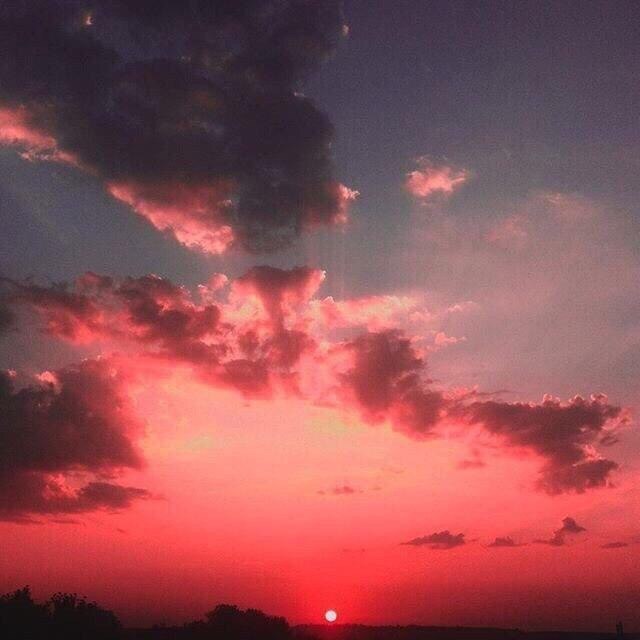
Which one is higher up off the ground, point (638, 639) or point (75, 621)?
point (75, 621)

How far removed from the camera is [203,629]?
94875 millimetres

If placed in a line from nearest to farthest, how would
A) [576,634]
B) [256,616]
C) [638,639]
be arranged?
[638,639]
[256,616]
[576,634]

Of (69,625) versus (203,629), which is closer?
(69,625)

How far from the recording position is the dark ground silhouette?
77.1 metres

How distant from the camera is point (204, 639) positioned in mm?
91688

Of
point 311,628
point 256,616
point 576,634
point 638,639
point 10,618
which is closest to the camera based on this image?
point 10,618

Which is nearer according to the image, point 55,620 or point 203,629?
point 55,620

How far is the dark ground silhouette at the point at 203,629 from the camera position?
253ft

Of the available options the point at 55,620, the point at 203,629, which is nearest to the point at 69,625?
the point at 55,620

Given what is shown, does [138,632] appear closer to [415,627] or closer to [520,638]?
[415,627]

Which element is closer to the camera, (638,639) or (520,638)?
(638,639)

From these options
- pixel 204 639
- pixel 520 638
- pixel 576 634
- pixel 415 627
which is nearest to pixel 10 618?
pixel 204 639

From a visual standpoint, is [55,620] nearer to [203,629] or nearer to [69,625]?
[69,625]

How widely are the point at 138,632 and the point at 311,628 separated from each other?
3674 cm
